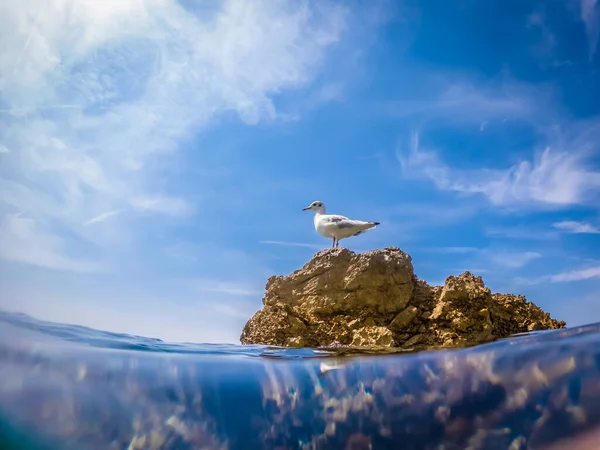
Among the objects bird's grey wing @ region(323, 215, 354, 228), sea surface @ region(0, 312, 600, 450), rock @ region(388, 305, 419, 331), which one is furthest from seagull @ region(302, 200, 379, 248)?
sea surface @ region(0, 312, 600, 450)

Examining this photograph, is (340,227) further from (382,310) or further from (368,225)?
(382,310)

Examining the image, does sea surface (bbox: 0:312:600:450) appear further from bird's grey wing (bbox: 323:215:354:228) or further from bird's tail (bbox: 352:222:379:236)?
bird's tail (bbox: 352:222:379:236)

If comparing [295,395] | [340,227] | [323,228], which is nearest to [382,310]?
[295,395]

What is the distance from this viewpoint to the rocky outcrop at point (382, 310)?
8000mm

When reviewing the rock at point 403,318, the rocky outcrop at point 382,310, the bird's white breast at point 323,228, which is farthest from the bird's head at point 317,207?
the rock at point 403,318

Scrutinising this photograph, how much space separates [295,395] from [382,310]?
2.46m

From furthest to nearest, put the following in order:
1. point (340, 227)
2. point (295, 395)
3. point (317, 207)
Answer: point (317, 207), point (340, 227), point (295, 395)

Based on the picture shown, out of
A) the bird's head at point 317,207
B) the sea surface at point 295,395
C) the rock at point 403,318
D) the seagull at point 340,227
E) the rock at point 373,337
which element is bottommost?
the sea surface at point 295,395

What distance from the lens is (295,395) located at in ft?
22.5

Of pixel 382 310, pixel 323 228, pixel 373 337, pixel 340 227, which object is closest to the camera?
pixel 373 337

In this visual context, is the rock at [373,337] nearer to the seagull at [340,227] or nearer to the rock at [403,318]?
the rock at [403,318]

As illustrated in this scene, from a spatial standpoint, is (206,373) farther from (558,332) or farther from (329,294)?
(558,332)

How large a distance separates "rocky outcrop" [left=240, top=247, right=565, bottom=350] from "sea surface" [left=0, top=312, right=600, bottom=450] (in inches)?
20.5

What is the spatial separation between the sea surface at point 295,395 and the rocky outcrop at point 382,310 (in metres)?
0.52
